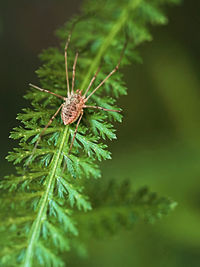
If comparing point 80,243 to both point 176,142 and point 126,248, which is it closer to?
point 126,248

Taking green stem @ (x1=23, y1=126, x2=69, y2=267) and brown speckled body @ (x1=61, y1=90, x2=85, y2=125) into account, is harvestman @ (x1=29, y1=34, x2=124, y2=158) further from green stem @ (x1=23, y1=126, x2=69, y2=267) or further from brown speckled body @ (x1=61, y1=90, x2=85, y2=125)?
green stem @ (x1=23, y1=126, x2=69, y2=267)

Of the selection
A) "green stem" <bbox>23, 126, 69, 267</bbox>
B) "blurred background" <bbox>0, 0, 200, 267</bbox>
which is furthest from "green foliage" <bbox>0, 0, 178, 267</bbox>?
"blurred background" <bbox>0, 0, 200, 267</bbox>

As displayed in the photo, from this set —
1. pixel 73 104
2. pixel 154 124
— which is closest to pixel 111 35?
pixel 73 104

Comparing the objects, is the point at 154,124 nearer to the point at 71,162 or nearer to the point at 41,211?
the point at 71,162

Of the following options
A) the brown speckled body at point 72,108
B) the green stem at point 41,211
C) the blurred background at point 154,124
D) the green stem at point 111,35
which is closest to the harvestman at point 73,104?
the brown speckled body at point 72,108

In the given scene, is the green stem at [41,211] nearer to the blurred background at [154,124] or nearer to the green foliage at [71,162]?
the green foliage at [71,162]

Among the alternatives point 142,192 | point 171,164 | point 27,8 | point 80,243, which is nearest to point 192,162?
point 171,164
